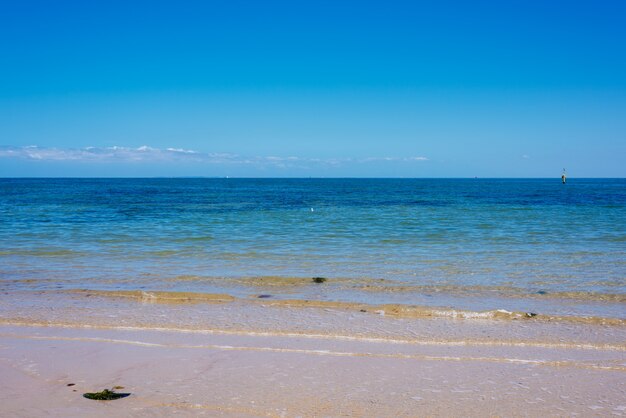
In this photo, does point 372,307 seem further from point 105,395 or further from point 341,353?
point 105,395

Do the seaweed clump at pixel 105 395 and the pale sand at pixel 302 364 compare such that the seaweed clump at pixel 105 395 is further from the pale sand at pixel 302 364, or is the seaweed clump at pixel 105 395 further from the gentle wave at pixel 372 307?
the gentle wave at pixel 372 307

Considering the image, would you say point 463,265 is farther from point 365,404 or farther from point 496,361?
point 365,404

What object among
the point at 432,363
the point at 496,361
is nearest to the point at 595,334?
the point at 496,361

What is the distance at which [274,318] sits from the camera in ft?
29.9

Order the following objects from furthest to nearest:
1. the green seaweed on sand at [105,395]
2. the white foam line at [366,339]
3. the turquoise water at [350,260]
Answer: the turquoise water at [350,260] < the white foam line at [366,339] < the green seaweed on sand at [105,395]

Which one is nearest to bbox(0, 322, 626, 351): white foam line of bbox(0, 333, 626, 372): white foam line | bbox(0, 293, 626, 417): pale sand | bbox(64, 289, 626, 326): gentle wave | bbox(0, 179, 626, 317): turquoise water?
bbox(0, 293, 626, 417): pale sand

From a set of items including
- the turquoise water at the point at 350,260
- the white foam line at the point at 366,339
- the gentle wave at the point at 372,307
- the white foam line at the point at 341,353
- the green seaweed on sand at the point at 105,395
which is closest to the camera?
the green seaweed on sand at the point at 105,395

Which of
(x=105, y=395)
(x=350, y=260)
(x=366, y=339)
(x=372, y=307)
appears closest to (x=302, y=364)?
(x=366, y=339)

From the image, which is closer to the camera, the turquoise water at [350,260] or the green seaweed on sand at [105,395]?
the green seaweed on sand at [105,395]

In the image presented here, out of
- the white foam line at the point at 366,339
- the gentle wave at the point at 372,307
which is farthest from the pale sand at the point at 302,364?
the gentle wave at the point at 372,307

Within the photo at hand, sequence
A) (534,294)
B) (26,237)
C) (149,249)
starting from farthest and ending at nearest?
(26,237)
(149,249)
(534,294)

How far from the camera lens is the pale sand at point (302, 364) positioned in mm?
5418

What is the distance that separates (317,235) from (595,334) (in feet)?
48.7

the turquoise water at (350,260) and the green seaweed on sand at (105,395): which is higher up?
the turquoise water at (350,260)
